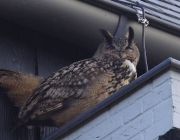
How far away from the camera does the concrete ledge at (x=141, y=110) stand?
329cm

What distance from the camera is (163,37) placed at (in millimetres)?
4777

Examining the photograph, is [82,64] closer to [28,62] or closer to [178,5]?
[28,62]

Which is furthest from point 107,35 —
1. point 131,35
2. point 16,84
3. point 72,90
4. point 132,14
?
point 16,84

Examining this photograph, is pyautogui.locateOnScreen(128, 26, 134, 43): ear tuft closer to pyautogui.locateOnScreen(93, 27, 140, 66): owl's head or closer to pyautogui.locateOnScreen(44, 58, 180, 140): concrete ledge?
pyautogui.locateOnScreen(93, 27, 140, 66): owl's head

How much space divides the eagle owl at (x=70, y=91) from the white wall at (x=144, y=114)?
2.64 ft

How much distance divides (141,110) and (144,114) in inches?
1.5

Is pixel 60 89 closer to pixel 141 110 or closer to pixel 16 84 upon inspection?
pixel 16 84

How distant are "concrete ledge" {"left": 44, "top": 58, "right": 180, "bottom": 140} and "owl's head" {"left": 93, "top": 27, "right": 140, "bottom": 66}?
1.38 metres

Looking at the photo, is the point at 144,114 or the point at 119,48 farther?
the point at 119,48

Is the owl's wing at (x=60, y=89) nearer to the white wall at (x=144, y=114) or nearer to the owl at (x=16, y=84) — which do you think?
the owl at (x=16, y=84)

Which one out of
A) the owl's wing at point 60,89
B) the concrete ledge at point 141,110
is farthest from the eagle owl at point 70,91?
the concrete ledge at point 141,110

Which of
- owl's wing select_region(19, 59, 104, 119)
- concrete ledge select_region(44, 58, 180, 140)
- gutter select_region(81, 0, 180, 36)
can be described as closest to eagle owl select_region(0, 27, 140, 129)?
owl's wing select_region(19, 59, 104, 119)

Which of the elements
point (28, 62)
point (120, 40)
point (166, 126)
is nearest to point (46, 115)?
point (28, 62)

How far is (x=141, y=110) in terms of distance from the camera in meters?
3.46
